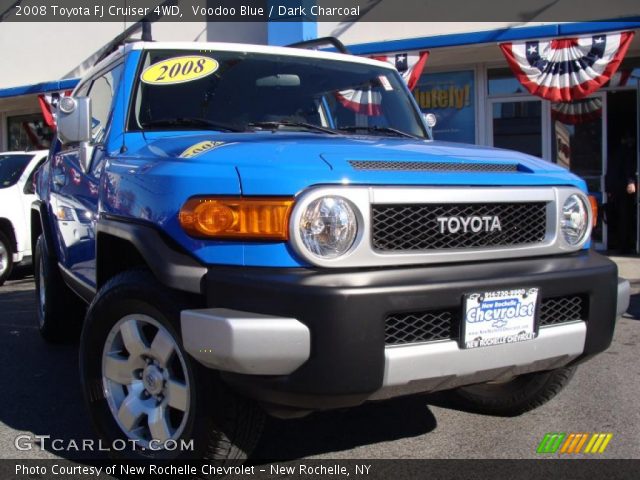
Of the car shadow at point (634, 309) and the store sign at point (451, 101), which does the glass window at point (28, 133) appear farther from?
the car shadow at point (634, 309)

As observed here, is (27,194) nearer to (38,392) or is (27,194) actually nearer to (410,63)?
(38,392)

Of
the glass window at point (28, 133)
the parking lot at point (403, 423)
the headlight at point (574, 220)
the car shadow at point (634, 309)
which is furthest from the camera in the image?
the glass window at point (28, 133)

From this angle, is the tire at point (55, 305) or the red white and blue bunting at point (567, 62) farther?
the red white and blue bunting at point (567, 62)

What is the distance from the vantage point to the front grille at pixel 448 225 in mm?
2520

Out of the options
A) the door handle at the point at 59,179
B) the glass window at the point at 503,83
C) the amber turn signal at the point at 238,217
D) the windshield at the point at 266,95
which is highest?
the glass window at the point at 503,83

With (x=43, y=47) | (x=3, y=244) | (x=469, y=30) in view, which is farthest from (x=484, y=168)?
(x=43, y=47)

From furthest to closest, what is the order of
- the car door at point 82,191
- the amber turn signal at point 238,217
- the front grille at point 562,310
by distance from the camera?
the car door at point 82,191 → the front grille at point 562,310 → the amber turn signal at point 238,217

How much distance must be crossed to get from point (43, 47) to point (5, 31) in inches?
49.4

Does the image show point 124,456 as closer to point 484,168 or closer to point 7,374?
point 484,168

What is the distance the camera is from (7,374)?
4.63m

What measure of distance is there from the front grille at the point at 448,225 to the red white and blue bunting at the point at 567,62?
6.42m

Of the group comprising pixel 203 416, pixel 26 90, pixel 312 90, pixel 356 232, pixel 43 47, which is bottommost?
pixel 203 416

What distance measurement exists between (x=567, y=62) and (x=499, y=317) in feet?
23.1

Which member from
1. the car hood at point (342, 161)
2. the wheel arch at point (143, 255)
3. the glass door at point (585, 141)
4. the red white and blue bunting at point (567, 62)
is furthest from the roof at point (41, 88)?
the car hood at point (342, 161)
